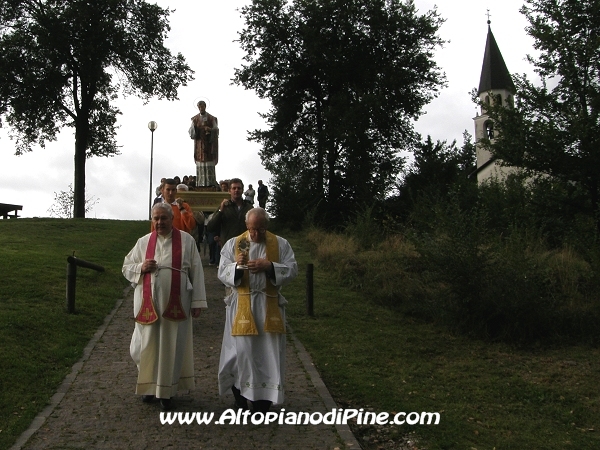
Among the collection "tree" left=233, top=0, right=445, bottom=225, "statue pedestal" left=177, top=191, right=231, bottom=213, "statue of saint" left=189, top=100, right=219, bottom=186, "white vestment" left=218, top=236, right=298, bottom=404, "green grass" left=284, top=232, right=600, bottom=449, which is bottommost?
"green grass" left=284, top=232, right=600, bottom=449

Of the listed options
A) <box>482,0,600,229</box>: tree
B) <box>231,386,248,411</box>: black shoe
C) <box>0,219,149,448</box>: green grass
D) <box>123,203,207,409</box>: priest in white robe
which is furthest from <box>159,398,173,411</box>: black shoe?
<box>482,0,600,229</box>: tree

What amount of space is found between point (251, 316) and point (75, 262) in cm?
562

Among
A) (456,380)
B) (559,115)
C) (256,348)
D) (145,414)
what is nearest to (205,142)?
(559,115)

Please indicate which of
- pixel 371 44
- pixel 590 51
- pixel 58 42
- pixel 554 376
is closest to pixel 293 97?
pixel 371 44

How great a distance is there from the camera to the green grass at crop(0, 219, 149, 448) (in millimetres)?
7645

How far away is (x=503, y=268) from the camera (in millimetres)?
11914

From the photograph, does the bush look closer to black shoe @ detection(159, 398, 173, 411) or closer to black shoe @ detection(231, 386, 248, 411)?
black shoe @ detection(231, 386, 248, 411)

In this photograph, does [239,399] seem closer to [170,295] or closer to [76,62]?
[170,295]

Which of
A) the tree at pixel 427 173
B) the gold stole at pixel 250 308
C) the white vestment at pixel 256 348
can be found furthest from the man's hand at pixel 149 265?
the tree at pixel 427 173

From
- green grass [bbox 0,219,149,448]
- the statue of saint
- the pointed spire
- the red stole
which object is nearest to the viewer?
the red stole

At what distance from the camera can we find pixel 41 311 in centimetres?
1125

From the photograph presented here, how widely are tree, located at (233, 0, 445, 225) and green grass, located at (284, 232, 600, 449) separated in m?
23.0

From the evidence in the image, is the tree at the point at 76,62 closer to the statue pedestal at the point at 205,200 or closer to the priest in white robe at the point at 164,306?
the statue pedestal at the point at 205,200

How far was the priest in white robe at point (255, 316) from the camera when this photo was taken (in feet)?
23.1
